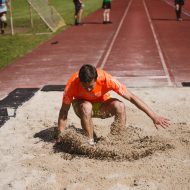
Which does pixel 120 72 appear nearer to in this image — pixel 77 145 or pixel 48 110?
pixel 48 110

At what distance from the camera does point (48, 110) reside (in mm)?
7355

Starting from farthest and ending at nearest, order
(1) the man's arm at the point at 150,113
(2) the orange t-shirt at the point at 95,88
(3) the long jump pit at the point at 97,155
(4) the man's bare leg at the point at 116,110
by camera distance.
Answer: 1. (4) the man's bare leg at the point at 116,110
2. (2) the orange t-shirt at the point at 95,88
3. (1) the man's arm at the point at 150,113
4. (3) the long jump pit at the point at 97,155

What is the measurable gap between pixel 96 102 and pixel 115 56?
24.3 feet

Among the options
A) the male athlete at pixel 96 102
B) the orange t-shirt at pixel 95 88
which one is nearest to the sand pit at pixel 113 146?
the male athlete at pixel 96 102

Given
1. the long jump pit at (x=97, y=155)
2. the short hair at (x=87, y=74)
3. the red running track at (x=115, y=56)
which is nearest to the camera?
the long jump pit at (x=97, y=155)

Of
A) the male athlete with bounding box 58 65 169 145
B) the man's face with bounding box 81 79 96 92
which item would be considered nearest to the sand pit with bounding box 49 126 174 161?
the male athlete with bounding box 58 65 169 145

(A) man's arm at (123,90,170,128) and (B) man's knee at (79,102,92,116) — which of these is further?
(B) man's knee at (79,102,92,116)

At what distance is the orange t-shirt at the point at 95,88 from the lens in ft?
17.3

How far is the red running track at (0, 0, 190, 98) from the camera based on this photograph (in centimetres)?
993

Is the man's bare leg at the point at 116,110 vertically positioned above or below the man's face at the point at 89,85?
below

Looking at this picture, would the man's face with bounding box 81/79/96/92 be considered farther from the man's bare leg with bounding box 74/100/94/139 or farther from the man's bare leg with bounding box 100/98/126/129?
the man's bare leg with bounding box 100/98/126/129

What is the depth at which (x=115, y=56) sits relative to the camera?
12.9 m

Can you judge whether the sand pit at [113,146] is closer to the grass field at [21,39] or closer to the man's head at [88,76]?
the man's head at [88,76]

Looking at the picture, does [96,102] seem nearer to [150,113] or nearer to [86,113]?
[86,113]
